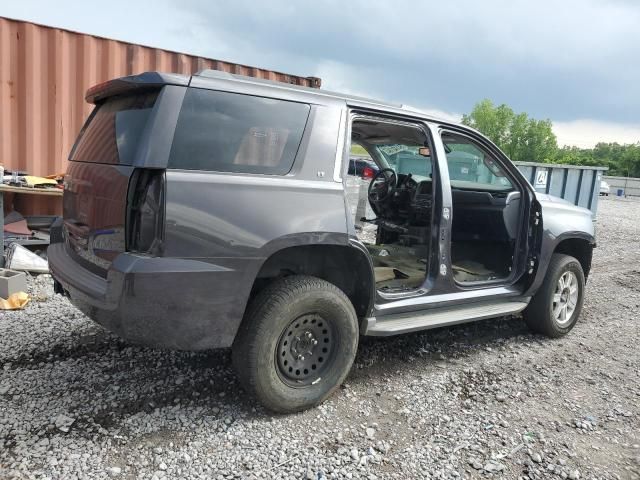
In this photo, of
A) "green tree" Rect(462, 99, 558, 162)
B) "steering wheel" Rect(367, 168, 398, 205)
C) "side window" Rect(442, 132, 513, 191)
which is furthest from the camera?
"green tree" Rect(462, 99, 558, 162)

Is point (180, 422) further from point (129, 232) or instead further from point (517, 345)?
point (517, 345)

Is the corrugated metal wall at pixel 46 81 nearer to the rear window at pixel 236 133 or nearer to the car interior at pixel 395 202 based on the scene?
the car interior at pixel 395 202

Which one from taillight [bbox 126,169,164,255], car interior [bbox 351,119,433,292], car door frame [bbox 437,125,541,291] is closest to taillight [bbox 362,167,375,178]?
car interior [bbox 351,119,433,292]

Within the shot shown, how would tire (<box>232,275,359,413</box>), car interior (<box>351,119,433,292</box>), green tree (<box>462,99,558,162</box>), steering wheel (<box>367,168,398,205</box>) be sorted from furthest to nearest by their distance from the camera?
1. green tree (<box>462,99,558,162</box>)
2. steering wheel (<box>367,168,398,205</box>)
3. car interior (<box>351,119,433,292</box>)
4. tire (<box>232,275,359,413</box>)

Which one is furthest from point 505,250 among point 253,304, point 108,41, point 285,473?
point 108,41

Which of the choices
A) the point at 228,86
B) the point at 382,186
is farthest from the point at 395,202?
the point at 228,86

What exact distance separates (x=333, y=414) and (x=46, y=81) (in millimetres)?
5773

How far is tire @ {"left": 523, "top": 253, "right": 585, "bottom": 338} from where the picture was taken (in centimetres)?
451

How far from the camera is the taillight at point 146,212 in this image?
2.49m

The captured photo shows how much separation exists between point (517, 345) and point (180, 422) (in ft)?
9.83

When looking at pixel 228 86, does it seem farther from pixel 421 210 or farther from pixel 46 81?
pixel 46 81

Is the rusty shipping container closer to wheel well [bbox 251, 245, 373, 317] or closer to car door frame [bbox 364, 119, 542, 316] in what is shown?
wheel well [bbox 251, 245, 373, 317]

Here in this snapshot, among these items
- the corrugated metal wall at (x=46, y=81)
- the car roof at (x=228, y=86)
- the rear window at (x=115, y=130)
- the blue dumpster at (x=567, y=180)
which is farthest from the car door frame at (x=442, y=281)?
the blue dumpster at (x=567, y=180)

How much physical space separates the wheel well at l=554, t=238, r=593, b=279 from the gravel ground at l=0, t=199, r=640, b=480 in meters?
0.89
